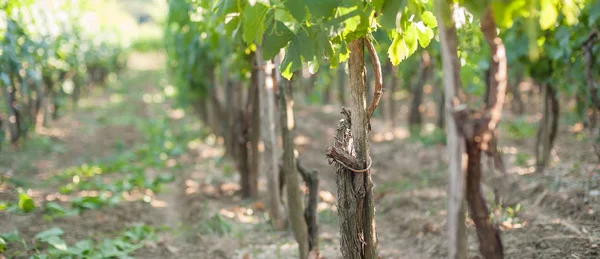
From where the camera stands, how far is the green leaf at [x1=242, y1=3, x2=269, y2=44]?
225cm

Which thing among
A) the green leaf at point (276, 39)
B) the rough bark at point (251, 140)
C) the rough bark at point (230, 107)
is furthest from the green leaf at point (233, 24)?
the rough bark at point (230, 107)

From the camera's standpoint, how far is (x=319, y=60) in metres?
2.51

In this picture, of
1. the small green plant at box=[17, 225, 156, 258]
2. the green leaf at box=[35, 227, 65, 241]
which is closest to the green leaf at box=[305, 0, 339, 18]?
the small green plant at box=[17, 225, 156, 258]

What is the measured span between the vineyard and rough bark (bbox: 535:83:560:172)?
0.02m

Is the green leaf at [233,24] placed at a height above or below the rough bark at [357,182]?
above

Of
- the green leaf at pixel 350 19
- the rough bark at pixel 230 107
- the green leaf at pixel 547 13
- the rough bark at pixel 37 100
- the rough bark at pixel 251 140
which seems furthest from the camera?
the rough bark at pixel 37 100

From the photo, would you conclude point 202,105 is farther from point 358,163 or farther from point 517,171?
point 358,163

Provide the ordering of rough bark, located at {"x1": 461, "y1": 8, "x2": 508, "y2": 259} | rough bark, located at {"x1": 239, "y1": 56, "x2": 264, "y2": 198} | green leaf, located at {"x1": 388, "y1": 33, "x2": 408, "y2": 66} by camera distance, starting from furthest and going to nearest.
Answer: rough bark, located at {"x1": 239, "y1": 56, "x2": 264, "y2": 198}
green leaf, located at {"x1": 388, "y1": 33, "x2": 408, "y2": 66}
rough bark, located at {"x1": 461, "y1": 8, "x2": 508, "y2": 259}

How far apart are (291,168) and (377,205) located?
2.39 m

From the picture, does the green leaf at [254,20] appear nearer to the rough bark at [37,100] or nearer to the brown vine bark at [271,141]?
the brown vine bark at [271,141]

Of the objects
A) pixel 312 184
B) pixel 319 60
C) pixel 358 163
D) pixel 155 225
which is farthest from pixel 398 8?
pixel 155 225

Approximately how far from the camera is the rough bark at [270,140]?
4.90 m

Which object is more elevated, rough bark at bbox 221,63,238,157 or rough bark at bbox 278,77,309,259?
rough bark at bbox 221,63,238,157

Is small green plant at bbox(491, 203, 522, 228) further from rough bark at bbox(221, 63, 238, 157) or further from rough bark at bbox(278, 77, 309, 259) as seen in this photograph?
rough bark at bbox(221, 63, 238, 157)
